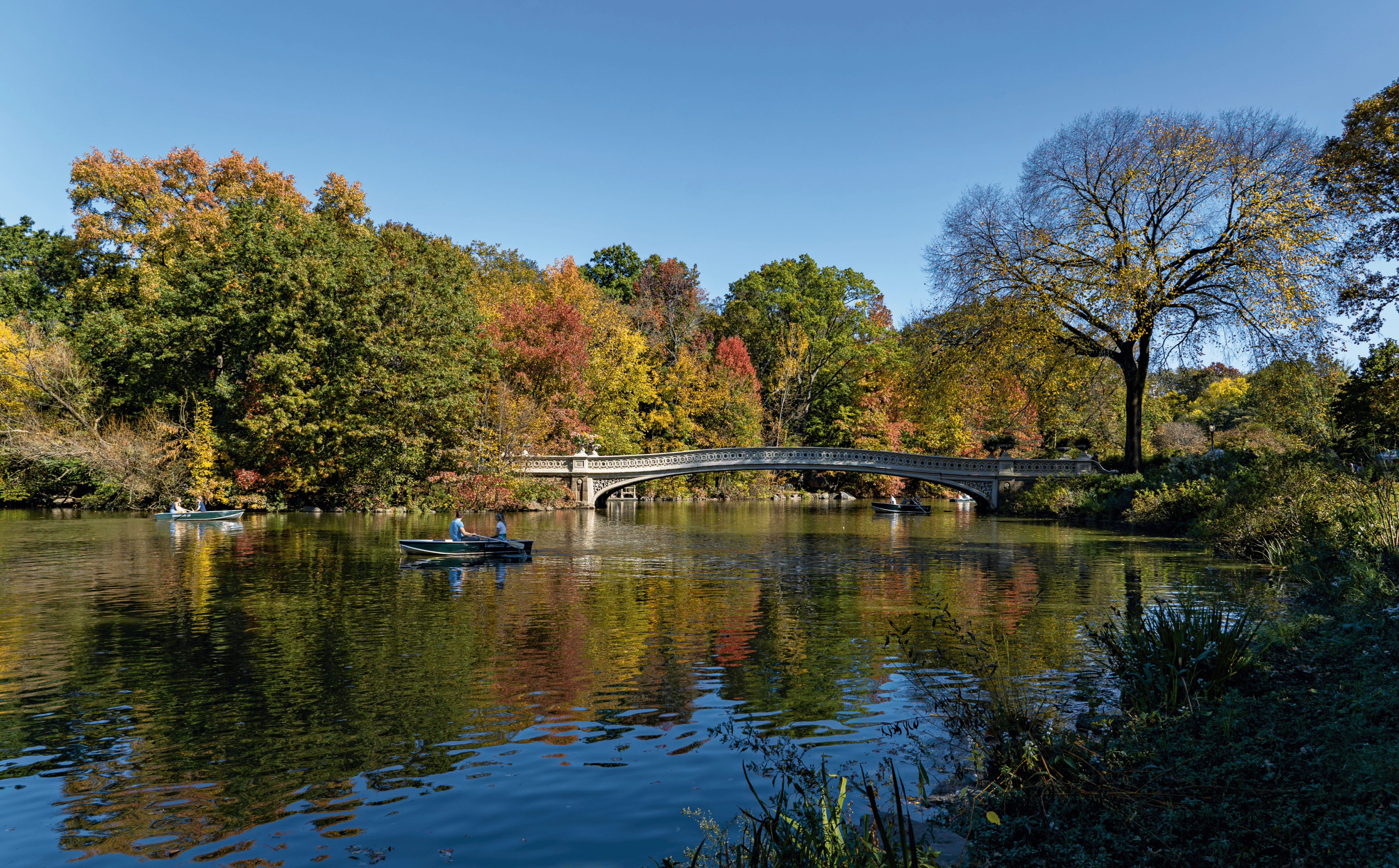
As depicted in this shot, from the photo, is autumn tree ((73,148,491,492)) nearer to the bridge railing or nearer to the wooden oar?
the bridge railing

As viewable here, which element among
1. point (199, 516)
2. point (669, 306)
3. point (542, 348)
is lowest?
point (199, 516)

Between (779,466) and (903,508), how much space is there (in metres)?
7.66

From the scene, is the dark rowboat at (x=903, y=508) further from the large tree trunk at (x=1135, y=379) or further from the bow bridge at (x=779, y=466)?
the large tree trunk at (x=1135, y=379)

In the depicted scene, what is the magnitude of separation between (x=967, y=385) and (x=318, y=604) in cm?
2893

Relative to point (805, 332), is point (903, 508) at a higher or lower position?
lower

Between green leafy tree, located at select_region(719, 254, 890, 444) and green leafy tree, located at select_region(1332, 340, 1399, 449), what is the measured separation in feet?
137

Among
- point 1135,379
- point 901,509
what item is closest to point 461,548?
point 1135,379

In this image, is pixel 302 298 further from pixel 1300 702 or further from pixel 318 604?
pixel 1300 702

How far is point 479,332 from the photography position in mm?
44844

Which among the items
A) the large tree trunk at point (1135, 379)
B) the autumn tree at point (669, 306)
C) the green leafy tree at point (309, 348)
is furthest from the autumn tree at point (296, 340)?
the large tree trunk at point (1135, 379)

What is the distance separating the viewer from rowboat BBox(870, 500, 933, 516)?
49812mm

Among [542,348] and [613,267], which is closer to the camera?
[542,348]

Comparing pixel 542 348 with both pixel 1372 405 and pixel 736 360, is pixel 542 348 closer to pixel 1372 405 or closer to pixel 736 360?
pixel 736 360

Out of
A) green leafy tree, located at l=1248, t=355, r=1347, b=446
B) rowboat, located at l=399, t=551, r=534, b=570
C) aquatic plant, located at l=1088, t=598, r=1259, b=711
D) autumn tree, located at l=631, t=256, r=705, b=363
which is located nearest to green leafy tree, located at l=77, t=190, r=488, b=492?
rowboat, located at l=399, t=551, r=534, b=570
